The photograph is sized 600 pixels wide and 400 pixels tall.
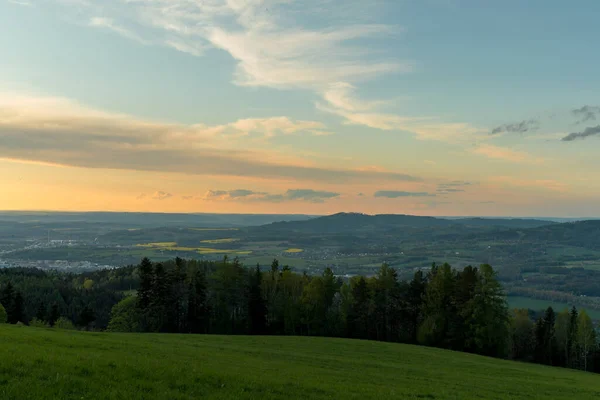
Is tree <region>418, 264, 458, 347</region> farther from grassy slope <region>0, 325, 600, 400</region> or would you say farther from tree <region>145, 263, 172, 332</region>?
tree <region>145, 263, 172, 332</region>

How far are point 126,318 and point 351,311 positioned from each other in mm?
44999

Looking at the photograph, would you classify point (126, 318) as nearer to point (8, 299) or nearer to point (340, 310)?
point (8, 299)

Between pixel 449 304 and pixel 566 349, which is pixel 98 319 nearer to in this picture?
pixel 449 304

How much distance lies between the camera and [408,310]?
82375mm

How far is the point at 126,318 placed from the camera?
81438mm

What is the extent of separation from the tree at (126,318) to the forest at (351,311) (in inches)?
7.9

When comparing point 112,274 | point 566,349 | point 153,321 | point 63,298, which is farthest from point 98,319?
point 566,349

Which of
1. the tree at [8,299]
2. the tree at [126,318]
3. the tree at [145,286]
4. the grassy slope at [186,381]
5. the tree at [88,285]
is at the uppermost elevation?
the grassy slope at [186,381]

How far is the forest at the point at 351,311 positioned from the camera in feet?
238

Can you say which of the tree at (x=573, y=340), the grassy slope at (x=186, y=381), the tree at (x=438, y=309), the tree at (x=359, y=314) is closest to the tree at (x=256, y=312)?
the tree at (x=359, y=314)

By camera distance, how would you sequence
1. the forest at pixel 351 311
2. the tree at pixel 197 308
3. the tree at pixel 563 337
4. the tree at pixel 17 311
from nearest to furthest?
the forest at pixel 351 311
the tree at pixel 197 308
the tree at pixel 17 311
the tree at pixel 563 337

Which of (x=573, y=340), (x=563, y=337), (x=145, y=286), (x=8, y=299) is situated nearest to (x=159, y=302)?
(x=145, y=286)

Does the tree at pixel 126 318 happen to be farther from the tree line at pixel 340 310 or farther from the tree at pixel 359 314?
the tree at pixel 359 314

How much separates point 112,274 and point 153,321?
119 m
